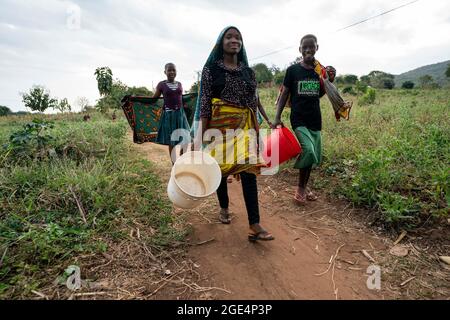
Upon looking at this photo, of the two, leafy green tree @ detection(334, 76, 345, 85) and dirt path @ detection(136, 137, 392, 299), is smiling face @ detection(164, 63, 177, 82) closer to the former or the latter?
dirt path @ detection(136, 137, 392, 299)

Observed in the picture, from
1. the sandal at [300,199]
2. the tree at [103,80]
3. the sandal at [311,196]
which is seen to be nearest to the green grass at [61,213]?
the sandal at [300,199]

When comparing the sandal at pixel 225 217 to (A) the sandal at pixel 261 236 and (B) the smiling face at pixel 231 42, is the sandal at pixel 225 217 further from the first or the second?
(B) the smiling face at pixel 231 42

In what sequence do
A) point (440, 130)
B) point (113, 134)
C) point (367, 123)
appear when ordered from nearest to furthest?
1. point (440, 130)
2. point (367, 123)
3. point (113, 134)

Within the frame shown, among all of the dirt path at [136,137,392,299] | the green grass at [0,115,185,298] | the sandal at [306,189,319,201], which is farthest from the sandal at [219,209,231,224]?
the sandal at [306,189,319,201]

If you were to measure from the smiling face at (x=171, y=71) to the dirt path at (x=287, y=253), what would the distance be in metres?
2.22

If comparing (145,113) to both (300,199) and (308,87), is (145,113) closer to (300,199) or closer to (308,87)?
(308,87)

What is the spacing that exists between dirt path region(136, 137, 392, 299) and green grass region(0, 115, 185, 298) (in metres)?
0.39

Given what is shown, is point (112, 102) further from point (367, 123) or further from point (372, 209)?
point (372, 209)

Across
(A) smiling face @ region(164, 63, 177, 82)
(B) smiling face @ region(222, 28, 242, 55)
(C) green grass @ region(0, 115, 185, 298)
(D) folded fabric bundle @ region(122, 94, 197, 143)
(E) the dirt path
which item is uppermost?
(A) smiling face @ region(164, 63, 177, 82)

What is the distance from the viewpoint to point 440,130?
386cm

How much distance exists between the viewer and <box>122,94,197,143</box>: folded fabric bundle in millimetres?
4621

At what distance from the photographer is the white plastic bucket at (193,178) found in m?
2.17

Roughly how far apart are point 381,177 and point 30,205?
135 inches
